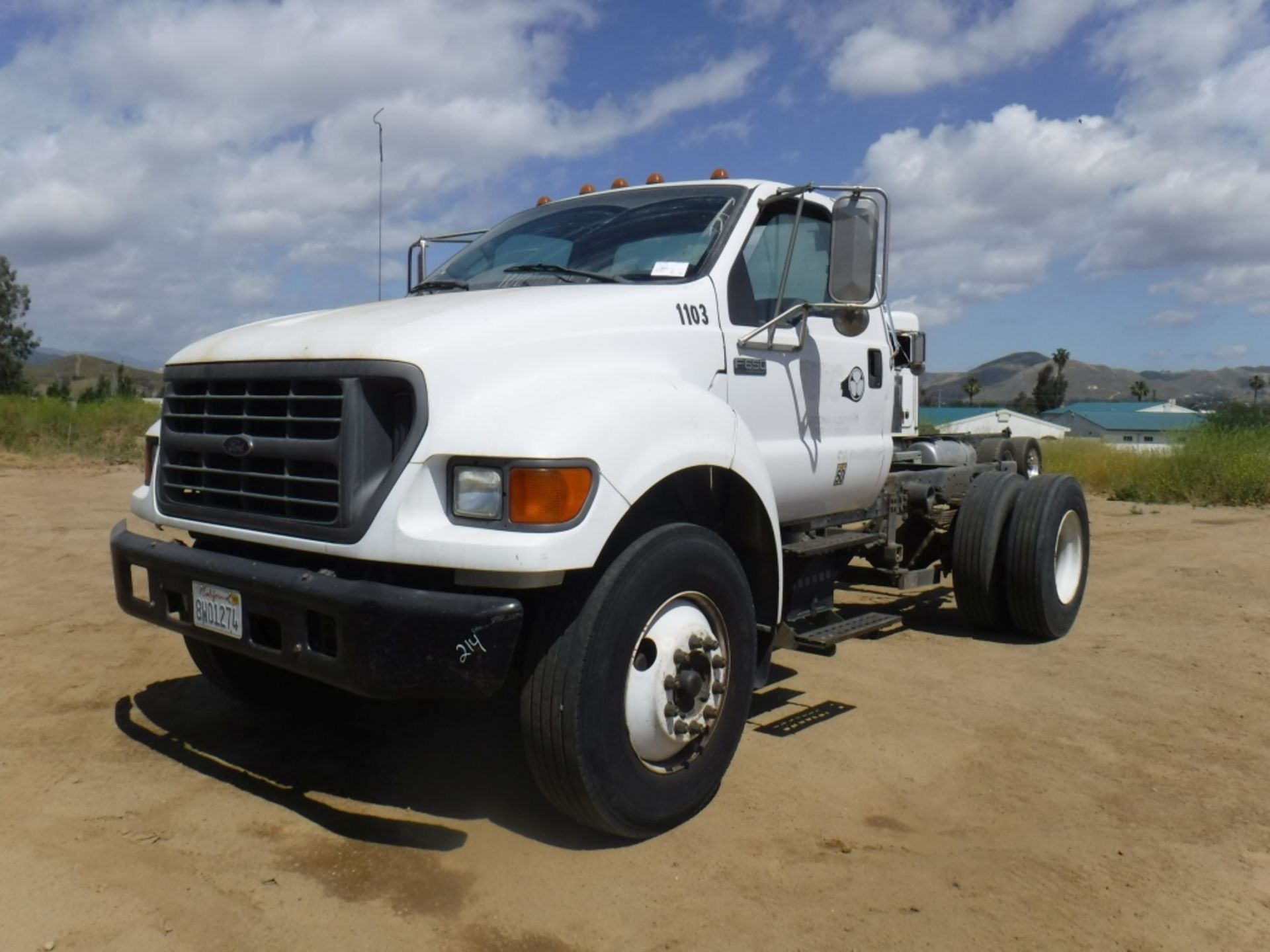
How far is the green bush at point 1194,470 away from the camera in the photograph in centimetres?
1669

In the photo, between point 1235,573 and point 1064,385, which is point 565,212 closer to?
point 1235,573

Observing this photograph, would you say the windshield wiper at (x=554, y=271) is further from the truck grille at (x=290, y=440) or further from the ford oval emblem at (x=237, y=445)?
the ford oval emblem at (x=237, y=445)

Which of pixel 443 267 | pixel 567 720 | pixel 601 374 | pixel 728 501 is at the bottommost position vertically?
pixel 567 720

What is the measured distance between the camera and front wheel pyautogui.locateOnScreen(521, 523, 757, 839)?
334 cm

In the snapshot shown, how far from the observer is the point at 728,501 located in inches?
169

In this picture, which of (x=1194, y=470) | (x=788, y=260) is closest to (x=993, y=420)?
(x=1194, y=470)

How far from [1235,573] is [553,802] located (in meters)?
7.82

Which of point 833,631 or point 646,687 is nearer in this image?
point 646,687

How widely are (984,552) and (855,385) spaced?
78.1 inches

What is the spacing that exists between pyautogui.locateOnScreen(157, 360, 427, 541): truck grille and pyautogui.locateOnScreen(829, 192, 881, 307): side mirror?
6.06 feet

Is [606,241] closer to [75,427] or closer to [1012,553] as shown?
[1012,553]

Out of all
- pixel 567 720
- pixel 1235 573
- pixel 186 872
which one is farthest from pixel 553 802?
pixel 1235 573

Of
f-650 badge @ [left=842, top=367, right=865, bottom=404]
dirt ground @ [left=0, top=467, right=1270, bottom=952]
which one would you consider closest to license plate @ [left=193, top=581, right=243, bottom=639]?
dirt ground @ [left=0, top=467, right=1270, bottom=952]

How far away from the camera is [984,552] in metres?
6.64
